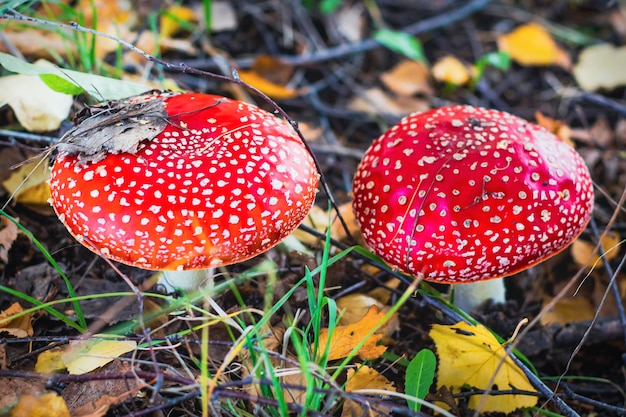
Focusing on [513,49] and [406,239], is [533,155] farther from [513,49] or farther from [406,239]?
[513,49]

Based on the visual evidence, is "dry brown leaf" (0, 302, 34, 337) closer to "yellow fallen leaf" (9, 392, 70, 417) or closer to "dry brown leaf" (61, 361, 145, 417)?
"dry brown leaf" (61, 361, 145, 417)

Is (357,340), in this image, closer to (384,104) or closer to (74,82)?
(74,82)

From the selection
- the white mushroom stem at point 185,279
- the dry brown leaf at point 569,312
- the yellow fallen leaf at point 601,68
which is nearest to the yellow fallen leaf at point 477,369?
the dry brown leaf at point 569,312

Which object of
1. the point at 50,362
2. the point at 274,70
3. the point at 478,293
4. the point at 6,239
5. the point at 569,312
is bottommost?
the point at 569,312

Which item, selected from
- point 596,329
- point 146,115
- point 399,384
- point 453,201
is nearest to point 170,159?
point 146,115

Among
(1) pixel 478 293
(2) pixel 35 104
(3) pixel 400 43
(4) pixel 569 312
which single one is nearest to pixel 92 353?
(2) pixel 35 104

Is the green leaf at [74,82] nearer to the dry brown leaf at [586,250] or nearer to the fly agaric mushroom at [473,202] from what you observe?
the fly agaric mushroom at [473,202]
